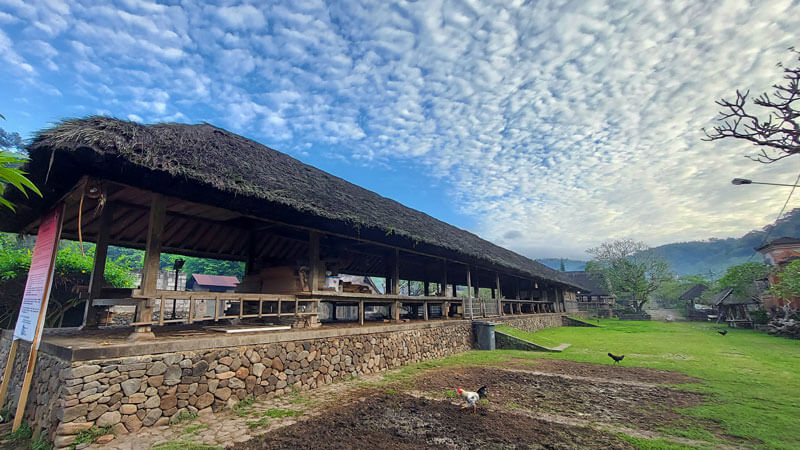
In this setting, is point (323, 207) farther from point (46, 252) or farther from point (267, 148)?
point (46, 252)

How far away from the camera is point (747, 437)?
4410mm

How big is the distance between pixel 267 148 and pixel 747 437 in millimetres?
10119

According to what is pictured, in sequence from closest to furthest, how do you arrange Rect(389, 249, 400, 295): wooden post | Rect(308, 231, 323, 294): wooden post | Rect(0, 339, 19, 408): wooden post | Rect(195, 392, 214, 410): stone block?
Rect(195, 392, 214, 410): stone block
Rect(0, 339, 19, 408): wooden post
Rect(308, 231, 323, 294): wooden post
Rect(389, 249, 400, 295): wooden post

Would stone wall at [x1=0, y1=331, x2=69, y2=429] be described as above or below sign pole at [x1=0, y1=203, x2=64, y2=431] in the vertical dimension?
below

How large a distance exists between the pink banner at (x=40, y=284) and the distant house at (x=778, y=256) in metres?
32.2

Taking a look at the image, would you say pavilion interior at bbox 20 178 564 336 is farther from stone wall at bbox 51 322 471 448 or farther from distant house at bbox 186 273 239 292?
distant house at bbox 186 273 239 292

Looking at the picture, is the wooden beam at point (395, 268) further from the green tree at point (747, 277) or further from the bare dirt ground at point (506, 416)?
the green tree at point (747, 277)

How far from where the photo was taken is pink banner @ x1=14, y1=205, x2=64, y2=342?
488cm

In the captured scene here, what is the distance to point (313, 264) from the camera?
780 centimetres

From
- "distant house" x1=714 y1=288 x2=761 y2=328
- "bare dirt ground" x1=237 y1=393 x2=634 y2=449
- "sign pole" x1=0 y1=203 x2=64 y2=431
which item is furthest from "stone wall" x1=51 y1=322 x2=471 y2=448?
"distant house" x1=714 y1=288 x2=761 y2=328

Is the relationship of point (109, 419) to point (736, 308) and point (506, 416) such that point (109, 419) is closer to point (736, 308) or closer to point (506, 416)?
point (506, 416)

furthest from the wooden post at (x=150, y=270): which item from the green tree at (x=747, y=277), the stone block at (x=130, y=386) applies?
the green tree at (x=747, y=277)

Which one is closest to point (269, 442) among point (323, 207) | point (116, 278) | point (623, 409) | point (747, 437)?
point (323, 207)

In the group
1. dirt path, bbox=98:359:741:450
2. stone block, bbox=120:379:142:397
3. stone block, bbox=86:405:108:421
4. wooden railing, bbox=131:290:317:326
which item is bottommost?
dirt path, bbox=98:359:741:450
